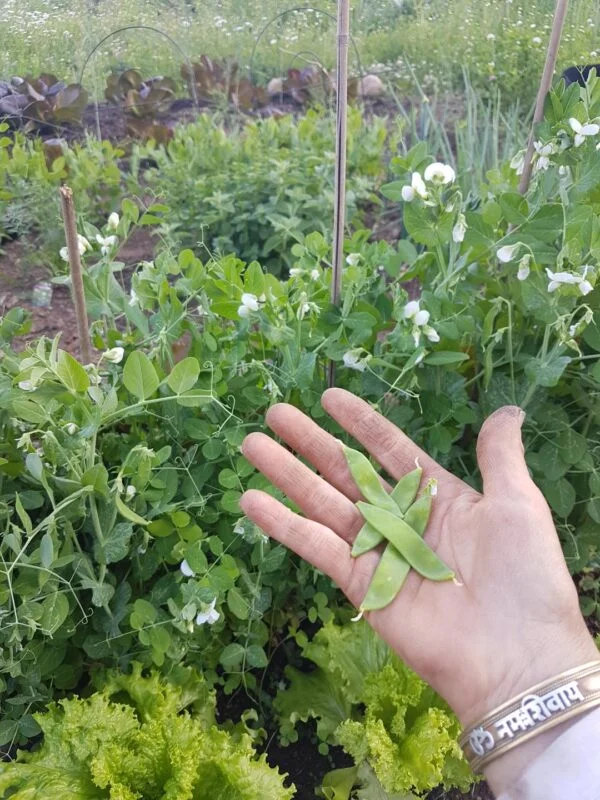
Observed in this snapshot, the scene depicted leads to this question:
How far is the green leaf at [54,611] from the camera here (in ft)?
3.87

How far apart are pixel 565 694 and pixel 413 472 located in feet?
1.50

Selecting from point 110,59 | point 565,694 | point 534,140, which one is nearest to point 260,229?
point 110,59

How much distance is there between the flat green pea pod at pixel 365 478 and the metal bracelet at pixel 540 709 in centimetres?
41

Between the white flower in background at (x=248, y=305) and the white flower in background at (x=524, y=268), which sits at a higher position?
the white flower in background at (x=524, y=268)

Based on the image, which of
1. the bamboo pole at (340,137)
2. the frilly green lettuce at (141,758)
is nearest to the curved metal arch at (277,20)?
the bamboo pole at (340,137)

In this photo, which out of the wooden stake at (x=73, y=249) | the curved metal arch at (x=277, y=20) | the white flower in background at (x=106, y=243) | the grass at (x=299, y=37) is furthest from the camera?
the curved metal arch at (x=277, y=20)

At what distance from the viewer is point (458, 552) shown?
1276 millimetres

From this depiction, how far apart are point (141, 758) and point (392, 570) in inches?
23.4

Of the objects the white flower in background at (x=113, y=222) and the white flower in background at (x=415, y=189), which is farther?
the white flower in background at (x=113, y=222)

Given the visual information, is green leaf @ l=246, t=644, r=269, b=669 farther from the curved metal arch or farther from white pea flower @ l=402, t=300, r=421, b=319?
the curved metal arch

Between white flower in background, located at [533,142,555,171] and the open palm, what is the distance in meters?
0.47

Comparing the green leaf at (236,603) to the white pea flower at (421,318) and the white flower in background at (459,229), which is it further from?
the white flower in background at (459,229)

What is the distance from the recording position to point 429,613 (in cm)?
121

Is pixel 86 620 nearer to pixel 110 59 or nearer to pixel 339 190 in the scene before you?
pixel 339 190
